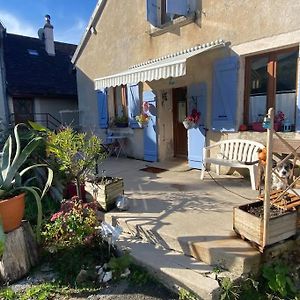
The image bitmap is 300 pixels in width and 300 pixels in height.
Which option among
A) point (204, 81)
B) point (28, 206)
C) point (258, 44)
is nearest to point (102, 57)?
point (204, 81)

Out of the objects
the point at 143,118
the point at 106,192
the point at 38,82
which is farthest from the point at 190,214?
the point at 38,82

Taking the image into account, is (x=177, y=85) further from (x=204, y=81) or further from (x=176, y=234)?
(x=176, y=234)

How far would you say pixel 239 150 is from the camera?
7.96 m

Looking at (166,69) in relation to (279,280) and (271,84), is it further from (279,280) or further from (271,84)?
(279,280)

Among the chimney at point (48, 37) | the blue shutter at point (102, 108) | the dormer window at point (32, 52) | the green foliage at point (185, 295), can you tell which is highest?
the chimney at point (48, 37)

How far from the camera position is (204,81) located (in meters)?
9.09

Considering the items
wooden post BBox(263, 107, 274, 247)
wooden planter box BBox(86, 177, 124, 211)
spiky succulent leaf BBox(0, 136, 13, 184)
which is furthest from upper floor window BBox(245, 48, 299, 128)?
spiky succulent leaf BBox(0, 136, 13, 184)

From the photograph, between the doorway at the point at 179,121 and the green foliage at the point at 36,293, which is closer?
A: the green foliage at the point at 36,293

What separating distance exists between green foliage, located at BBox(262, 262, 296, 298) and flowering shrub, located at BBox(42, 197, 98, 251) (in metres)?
2.97

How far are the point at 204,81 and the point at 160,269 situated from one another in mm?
6643

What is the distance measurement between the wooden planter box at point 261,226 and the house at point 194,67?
12.0 feet

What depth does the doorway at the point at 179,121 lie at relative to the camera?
36.1ft

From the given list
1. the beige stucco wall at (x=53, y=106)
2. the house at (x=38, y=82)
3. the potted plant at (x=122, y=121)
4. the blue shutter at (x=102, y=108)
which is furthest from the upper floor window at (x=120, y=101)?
the beige stucco wall at (x=53, y=106)

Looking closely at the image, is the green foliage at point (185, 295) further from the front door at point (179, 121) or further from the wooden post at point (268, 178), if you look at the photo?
the front door at point (179, 121)
